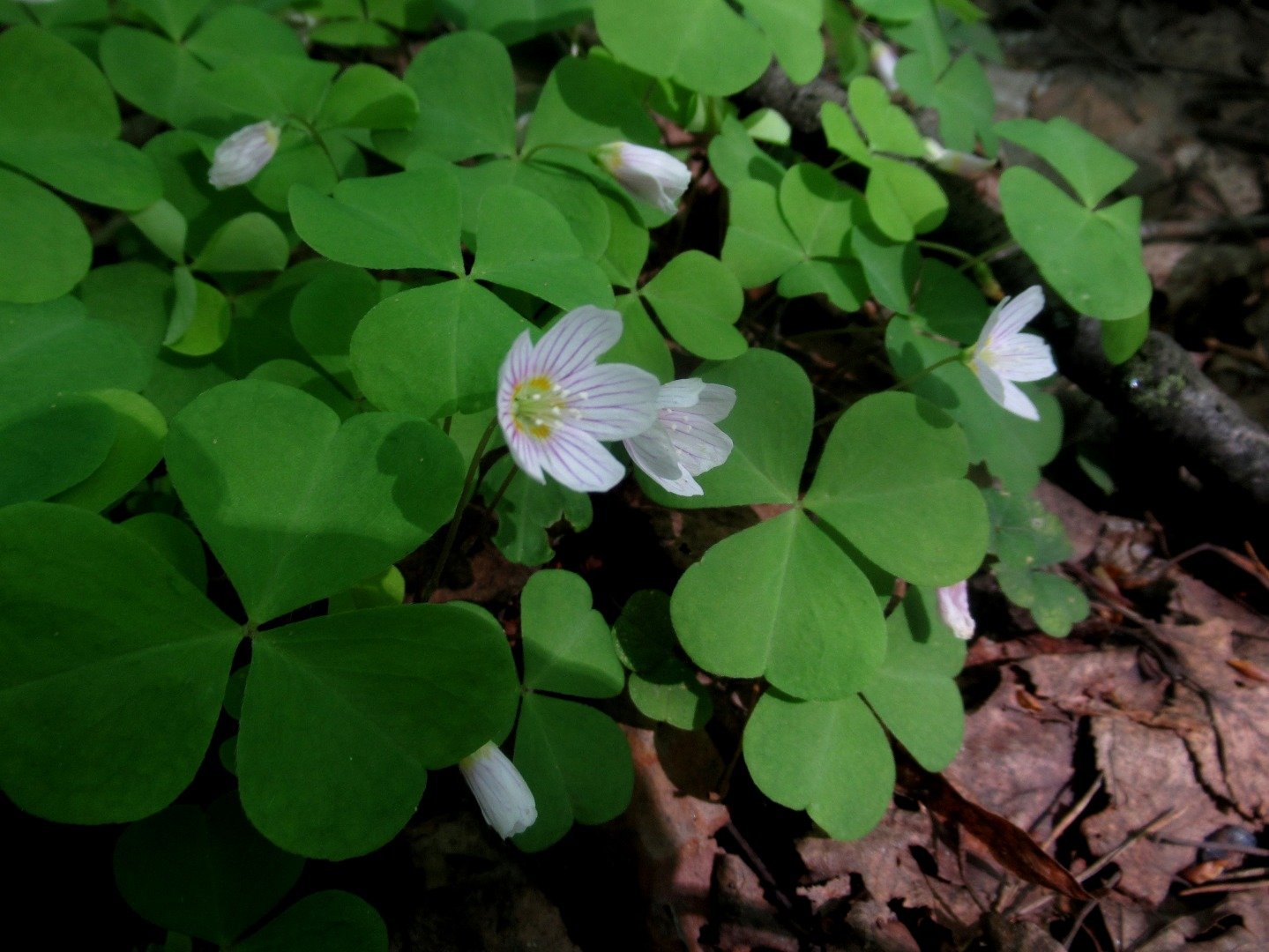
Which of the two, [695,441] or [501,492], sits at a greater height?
[695,441]

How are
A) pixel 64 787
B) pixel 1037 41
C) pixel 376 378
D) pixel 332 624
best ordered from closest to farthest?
pixel 64 787, pixel 332 624, pixel 376 378, pixel 1037 41

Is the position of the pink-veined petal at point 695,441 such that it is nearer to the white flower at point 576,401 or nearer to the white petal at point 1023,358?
the white flower at point 576,401

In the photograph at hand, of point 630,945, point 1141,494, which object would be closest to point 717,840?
point 630,945

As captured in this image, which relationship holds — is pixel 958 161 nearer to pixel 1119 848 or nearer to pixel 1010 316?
pixel 1010 316

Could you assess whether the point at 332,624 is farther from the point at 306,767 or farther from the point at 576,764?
the point at 576,764

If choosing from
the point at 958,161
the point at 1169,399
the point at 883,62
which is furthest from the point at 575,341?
the point at 883,62

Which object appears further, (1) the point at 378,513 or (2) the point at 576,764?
(2) the point at 576,764

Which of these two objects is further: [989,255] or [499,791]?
[989,255]
